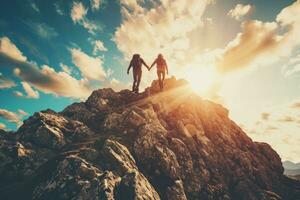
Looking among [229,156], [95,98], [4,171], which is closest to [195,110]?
[229,156]

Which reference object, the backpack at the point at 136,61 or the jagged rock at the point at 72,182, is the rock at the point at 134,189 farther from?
the backpack at the point at 136,61

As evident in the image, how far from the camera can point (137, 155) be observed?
26.7 meters

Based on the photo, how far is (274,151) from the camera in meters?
48.5

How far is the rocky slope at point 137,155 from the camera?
20.2 metres

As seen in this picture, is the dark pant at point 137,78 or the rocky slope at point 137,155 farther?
the dark pant at point 137,78

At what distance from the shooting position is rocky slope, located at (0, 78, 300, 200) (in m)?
20.2

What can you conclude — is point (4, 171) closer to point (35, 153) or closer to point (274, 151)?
point (35, 153)

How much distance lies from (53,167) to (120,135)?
9.71 meters

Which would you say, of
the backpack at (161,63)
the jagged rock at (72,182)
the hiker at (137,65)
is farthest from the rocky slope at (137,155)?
the backpack at (161,63)

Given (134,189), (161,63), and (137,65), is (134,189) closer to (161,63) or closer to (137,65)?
(137,65)

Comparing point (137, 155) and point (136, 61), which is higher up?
point (136, 61)

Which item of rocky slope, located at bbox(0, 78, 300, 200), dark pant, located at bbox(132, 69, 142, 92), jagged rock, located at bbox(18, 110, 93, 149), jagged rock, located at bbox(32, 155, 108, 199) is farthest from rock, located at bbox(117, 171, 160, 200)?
dark pant, located at bbox(132, 69, 142, 92)

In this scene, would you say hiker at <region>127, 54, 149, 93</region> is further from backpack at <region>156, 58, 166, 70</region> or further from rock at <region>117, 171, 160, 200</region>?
rock at <region>117, 171, 160, 200</region>

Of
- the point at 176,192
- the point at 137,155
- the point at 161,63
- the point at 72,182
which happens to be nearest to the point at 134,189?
the point at 72,182
